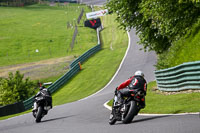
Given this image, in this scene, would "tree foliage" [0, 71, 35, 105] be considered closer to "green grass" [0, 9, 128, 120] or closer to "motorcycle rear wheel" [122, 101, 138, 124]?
"green grass" [0, 9, 128, 120]

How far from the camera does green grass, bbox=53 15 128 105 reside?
3439 centimetres

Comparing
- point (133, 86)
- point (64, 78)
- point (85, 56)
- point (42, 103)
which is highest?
point (133, 86)

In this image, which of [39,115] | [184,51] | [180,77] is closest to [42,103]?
[39,115]

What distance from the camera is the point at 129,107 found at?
35.6 feet

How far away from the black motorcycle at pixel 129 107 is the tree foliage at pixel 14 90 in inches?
922

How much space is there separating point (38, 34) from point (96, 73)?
38725mm

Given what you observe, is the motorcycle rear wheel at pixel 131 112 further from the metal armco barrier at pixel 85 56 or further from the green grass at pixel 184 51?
the metal armco barrier at pixel 85 56

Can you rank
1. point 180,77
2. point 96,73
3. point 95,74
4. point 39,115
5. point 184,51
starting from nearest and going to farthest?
1. point 39,115
2. point 180,77
3. point 184,51
4. point 95,74
5. point 96,73

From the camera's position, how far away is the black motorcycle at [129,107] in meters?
10.7

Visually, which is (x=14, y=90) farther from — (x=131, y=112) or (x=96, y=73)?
(x=131, y=112)

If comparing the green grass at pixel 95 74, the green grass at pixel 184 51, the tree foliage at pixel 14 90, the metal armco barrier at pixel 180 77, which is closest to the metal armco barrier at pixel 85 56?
the green grass at pixel 95 74

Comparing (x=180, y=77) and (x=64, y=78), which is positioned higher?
(x=180, y=77)

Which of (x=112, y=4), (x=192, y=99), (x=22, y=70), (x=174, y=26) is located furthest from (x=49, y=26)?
(x=192, y=99)

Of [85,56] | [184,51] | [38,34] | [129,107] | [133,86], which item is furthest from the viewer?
[38,34]
